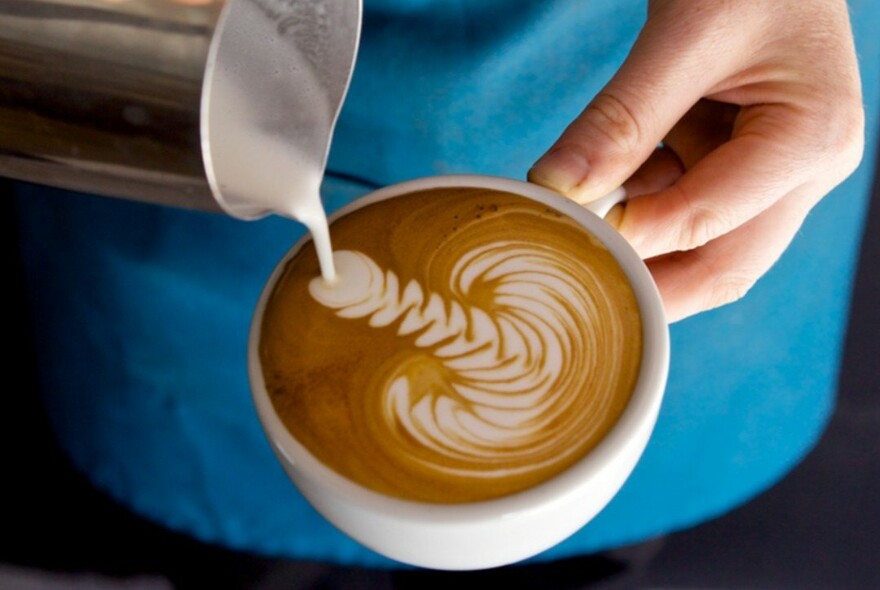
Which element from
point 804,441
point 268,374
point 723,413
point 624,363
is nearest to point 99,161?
point 268,374

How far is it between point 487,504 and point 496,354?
127 millimetres

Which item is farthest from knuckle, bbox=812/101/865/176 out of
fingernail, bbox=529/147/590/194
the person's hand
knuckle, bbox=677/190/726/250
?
fingernail, bbox=529/147/590/194

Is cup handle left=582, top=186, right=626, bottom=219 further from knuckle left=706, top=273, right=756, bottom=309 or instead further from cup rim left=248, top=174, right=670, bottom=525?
knuckle left=706, top=273, right=756, bottom=309

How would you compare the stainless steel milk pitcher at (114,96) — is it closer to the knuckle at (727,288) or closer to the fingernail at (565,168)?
the fingernail at (565,168)

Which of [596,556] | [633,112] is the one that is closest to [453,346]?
[633,112]

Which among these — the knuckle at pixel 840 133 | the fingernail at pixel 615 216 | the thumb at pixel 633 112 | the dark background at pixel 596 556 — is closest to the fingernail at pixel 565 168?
the thumb at pixel 633 112

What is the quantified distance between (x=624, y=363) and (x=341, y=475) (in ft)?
0.70

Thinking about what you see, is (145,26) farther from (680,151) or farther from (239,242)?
(680,151)

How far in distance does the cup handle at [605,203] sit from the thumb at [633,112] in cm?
2

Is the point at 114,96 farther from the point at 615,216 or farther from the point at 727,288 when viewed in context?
the point at 727,288

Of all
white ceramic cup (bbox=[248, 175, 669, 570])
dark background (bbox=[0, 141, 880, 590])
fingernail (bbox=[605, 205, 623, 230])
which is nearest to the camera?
white ceramic cup (bbox=[248, 175, 669, 570])

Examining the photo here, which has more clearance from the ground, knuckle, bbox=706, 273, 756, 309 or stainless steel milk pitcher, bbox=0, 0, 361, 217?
knuckle, bbox=706, 273, 756, 309

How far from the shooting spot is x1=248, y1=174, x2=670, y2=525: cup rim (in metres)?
0.56

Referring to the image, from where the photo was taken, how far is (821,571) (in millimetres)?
1269
